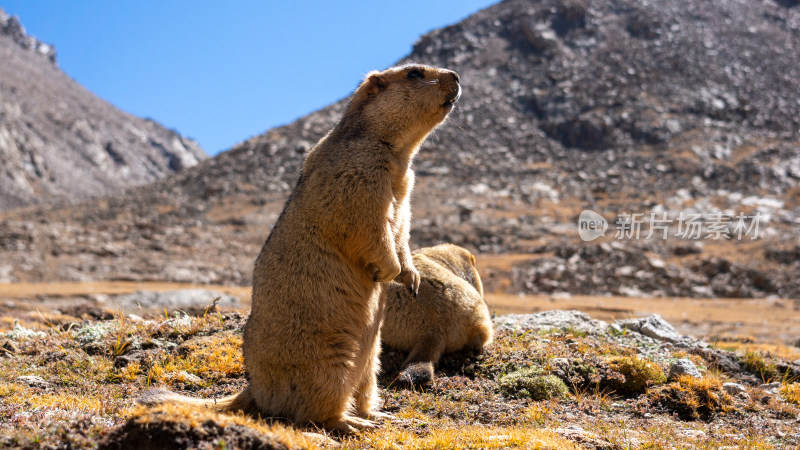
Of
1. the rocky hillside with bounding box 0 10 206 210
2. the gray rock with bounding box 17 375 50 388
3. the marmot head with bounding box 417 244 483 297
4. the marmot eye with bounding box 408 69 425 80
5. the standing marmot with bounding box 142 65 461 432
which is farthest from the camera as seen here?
the rocky hillside with bounding box 0 10 206 210

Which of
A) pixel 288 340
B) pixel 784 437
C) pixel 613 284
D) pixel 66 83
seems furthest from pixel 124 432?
pixel 66 83

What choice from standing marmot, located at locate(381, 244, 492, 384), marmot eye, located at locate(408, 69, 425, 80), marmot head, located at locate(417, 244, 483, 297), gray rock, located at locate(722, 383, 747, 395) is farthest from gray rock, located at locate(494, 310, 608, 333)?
marmot eye, located at locate(408, 69, 425, 80)

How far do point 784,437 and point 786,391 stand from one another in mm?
1964

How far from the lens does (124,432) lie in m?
4.23

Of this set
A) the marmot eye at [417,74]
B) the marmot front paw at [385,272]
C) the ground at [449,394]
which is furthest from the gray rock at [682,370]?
the marmot eye at [417,74]

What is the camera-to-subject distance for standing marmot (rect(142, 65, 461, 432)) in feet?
16.5

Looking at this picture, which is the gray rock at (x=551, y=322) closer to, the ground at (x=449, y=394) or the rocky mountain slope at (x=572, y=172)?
the ground at (x=449, y=394)

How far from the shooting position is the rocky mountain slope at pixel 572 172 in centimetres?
2847

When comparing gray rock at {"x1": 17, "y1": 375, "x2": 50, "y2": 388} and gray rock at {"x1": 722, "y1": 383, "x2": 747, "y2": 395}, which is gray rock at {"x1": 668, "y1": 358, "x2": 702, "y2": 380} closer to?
gray rock at {"x1": 722, "y1": 383, "x2": 747, "y2": 395}

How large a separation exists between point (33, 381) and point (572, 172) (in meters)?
43.2

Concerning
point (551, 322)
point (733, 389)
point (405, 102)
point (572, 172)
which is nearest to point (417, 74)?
point (405, 102)

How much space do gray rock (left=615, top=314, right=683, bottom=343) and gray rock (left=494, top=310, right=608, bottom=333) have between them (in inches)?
17.7

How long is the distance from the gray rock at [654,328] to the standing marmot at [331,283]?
5591 millimetres

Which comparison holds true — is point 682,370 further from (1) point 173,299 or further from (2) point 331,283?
(1) point 173,299
